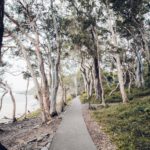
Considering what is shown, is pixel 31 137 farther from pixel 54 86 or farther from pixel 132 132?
pixel 54 86

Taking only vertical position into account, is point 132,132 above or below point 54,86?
below

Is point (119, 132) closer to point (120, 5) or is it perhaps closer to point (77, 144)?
point (77, 144)

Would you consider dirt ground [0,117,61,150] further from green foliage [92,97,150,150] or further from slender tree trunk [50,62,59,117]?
green foliage [92,97,150,150]

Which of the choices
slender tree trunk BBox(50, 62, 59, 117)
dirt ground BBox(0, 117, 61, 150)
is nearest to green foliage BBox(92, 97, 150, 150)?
dirt ground BBox(0, 117, 61, 150)

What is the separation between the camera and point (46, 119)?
20.3 m

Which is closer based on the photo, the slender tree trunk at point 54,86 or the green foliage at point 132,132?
the green foliage at point 132,132

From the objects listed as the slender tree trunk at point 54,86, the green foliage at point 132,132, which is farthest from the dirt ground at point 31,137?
the green foliage at point 132,132

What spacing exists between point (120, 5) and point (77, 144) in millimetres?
17058

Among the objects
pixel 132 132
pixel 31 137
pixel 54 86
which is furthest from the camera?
pixel 54 86

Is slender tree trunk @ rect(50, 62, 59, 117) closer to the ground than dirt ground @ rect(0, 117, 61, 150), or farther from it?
farther from it

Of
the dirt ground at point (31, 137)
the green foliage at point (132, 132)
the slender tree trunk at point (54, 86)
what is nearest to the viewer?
the green foliage at point (132, 132)

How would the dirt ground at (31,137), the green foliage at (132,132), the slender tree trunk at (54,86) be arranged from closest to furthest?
the green foliage at (132,132) < the dirt ground at (31,137) < the slender tree trunk at (54,86)

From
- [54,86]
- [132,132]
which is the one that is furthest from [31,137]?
[54,86]

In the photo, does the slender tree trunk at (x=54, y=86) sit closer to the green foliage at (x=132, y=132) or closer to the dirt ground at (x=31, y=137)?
the dirt ground at (x=31, y=137)
